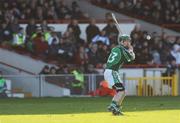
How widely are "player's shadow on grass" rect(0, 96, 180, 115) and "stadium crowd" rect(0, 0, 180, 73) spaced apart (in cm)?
354

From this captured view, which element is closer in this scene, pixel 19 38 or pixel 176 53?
pixel 19 38

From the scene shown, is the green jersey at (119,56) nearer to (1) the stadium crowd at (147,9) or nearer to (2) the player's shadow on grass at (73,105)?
(2) the player's shadow on grass at (73,105)

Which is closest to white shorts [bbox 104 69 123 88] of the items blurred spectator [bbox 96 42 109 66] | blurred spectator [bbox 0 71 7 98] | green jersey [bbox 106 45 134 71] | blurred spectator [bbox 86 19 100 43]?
green jersey [bbox 106 45 134 71]

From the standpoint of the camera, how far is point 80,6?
34.8 meters

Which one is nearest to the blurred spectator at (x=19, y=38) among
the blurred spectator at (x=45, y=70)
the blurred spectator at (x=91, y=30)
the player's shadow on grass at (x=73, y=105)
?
the blurred spectator at (x=45, y=70)

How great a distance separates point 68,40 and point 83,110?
32.9ft

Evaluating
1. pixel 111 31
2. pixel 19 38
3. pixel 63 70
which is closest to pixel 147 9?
pixel 111 31

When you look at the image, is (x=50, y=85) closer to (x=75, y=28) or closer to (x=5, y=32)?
(x=5, y=32)

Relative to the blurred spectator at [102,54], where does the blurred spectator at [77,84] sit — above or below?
below

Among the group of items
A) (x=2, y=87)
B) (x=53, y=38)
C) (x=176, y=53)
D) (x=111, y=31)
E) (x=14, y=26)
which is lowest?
(x=2, y=87)

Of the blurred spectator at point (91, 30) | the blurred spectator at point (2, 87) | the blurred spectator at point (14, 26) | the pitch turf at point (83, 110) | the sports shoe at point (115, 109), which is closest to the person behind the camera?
the pitch turf at point (83, 110)

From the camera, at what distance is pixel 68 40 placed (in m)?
30.2

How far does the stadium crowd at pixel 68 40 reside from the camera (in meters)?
30.0

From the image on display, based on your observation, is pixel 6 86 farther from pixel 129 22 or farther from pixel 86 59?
pixel 129 22
